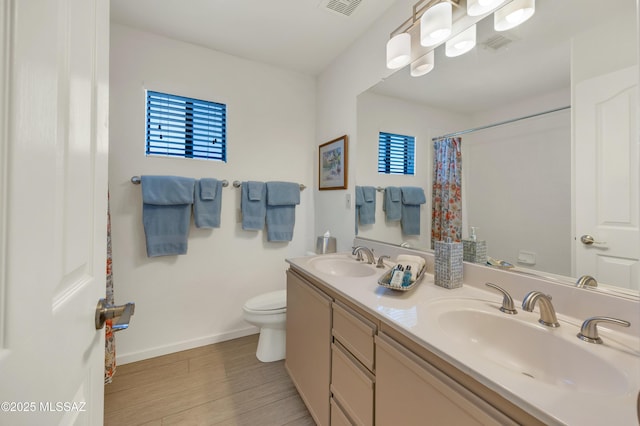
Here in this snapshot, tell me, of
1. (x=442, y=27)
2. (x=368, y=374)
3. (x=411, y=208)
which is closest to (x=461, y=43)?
(x=442, y=27)

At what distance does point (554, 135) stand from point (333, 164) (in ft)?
4.87

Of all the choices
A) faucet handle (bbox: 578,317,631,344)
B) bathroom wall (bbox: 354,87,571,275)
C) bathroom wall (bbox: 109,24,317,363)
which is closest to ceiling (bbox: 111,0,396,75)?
bathroom wall (bbox: 109,24,317,363)

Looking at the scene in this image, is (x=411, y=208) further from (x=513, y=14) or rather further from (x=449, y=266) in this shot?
(x=513, y=14)

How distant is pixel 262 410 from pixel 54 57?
1740mm

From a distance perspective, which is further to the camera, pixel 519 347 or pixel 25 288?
pixel 519 347

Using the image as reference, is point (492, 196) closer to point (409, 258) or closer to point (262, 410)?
point (409, 258)

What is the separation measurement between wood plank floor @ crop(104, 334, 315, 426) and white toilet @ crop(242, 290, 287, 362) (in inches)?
2.8

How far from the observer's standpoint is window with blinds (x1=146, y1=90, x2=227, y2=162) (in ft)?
6.46

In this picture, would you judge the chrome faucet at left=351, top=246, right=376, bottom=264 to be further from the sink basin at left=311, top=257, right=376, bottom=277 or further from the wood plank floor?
the wood plank floor

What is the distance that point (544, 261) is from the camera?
98 centimetres

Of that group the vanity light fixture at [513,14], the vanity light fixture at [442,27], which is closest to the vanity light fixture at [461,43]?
the vanity light fixture at [442,27]

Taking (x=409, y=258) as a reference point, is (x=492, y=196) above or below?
above

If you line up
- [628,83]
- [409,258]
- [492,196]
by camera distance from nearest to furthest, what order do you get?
[628,83], [492,196], [409,258]

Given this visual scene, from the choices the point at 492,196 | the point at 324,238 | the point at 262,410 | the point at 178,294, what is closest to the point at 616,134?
the point at 492,196
